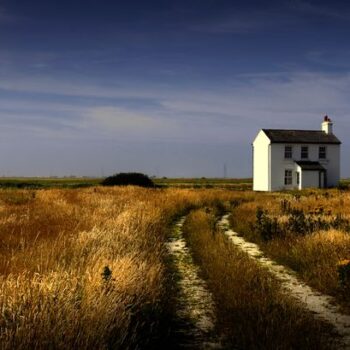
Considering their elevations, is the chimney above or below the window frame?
above

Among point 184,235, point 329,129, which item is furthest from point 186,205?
point 329,129

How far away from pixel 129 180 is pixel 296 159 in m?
18.0

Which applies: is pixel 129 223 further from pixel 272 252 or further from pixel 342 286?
pixel 342 286

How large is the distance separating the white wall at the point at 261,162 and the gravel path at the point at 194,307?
123ft

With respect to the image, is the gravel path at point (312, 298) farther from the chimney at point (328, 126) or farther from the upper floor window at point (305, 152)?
the chimney at point (328, 126)

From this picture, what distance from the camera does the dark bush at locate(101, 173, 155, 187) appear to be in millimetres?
48344

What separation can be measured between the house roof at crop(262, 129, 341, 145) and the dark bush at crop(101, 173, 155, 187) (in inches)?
549

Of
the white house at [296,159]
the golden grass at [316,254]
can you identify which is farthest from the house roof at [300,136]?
the golden grass at [316,254]

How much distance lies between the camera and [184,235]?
14.1m

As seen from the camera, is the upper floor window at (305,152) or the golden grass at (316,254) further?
the upper floor window at (305,152)

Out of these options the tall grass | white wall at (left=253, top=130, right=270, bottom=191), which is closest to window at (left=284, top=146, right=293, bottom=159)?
white wall at (left=253, top=130, right=270, bottom=191)

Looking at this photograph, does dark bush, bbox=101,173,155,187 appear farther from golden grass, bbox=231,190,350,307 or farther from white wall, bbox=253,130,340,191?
golden grass, bbox=231,190,350,307

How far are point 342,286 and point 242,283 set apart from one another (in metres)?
1.55

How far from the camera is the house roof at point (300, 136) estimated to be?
155ft
